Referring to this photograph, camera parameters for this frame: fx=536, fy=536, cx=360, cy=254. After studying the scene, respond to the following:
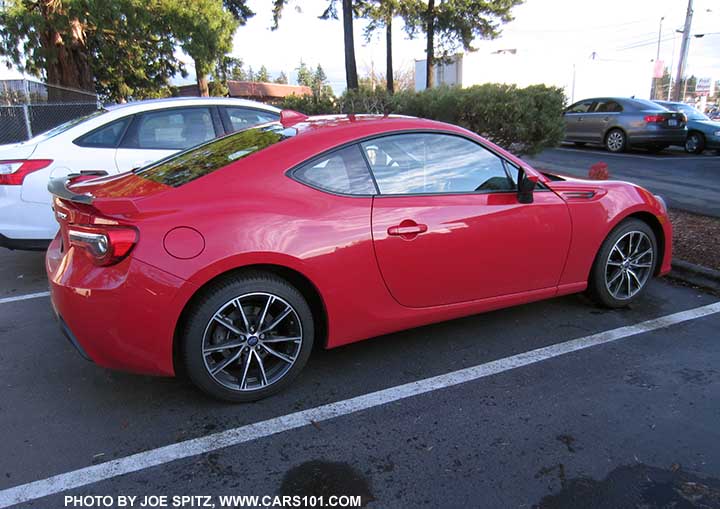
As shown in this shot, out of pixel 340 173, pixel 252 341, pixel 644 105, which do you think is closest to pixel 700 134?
pixel 644 105

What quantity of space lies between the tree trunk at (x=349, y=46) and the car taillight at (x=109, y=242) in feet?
56.5

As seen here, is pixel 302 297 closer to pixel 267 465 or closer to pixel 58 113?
pixel 267 465

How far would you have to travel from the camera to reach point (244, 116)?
600 centimetres

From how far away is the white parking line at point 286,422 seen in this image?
2401 mm

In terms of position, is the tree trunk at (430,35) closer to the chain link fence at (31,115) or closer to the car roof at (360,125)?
the chain link fence at (31,115)

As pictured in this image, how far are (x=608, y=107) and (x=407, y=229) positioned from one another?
49.9ft

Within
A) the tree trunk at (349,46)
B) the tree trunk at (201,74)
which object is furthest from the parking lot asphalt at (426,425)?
the tree trunk at (201,74)

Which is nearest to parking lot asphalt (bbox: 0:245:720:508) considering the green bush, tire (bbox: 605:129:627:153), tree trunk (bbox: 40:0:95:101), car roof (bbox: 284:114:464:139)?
car roof (bbox: 284:114:464:139)

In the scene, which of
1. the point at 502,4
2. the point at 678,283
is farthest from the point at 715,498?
the point at 502,4

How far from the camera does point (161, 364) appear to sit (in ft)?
9.20

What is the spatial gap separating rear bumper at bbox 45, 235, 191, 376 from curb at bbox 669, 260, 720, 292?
457 cm

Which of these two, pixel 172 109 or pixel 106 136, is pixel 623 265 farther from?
pixel 106 136

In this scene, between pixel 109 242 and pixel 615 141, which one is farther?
pixel 615 141

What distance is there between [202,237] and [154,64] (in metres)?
26.3
